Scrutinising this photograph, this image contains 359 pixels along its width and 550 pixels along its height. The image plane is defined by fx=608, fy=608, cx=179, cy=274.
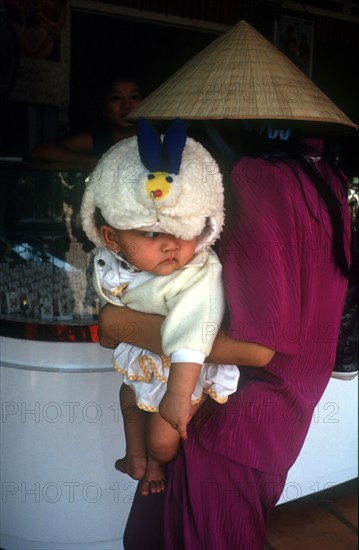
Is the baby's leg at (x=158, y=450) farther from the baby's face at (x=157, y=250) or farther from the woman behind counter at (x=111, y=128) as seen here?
the woman behind counter at (x=111, y=128)

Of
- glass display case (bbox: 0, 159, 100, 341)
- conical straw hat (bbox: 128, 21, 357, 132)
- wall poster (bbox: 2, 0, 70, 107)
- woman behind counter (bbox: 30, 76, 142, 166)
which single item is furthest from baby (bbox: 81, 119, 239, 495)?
wall poster (bbox: 2, 0, 70, 107)

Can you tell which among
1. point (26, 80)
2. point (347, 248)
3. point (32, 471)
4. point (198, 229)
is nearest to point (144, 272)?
point (198, 229)

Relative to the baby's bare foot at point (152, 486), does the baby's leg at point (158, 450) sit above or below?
above

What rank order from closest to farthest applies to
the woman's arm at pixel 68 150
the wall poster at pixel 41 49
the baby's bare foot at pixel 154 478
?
the baby's bare foot at pixel 154 478
the woman's arm at pixel 68 150
the wall poster at pixel 41 49

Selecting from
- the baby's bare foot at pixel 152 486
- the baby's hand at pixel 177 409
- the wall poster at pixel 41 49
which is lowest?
the baby's bare foot at pixel 152 486

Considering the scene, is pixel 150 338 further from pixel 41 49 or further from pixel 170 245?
pixel 41 49

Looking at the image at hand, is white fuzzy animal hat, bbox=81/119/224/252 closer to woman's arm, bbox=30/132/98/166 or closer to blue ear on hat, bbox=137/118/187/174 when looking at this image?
blue ear on hat, bbox=137/118/187/174

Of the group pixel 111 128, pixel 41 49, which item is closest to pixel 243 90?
pixel 111 128

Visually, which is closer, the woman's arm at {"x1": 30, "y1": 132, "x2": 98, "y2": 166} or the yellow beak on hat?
the yellow beak on hat

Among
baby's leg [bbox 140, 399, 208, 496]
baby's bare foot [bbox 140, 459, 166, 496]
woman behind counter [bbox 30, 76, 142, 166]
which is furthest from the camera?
woman behind counter [bbox 30, 76, 142, 166]

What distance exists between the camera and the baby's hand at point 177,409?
105 centimetres

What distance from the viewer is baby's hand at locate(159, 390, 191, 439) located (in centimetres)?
105

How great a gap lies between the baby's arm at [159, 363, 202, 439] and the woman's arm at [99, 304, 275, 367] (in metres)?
0.05

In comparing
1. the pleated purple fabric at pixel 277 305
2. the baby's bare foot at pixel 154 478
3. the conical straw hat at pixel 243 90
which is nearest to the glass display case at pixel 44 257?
the conical straw hat at pixel 243 90
